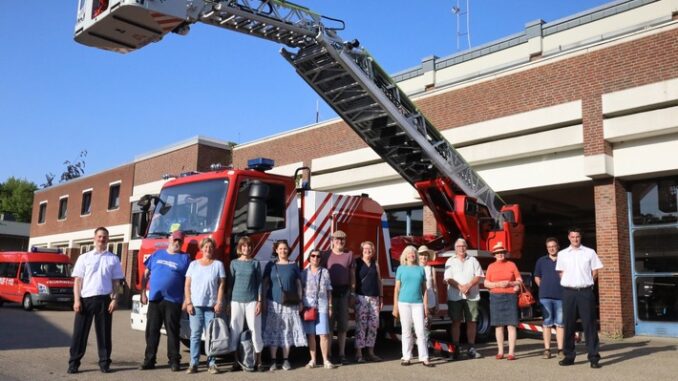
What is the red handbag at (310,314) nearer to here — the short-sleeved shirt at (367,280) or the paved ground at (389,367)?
the paved ground at (389,367)

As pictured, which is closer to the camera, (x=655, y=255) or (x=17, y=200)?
(x=655, y=255)

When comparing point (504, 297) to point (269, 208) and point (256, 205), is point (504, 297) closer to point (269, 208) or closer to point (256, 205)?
point (269, 208)

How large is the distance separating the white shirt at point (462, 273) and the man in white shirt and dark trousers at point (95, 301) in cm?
480

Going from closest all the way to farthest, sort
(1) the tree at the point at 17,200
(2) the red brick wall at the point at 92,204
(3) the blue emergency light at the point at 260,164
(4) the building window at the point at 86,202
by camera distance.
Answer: (3) the blue emergency light at the point at 260,164, (2) the red brick wall at the point at 92,204, (4) the building window at the point at 86,202, (1) the tree at the point at 17,200

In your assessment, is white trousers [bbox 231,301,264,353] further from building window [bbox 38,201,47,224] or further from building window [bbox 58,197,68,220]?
building window [bbox 38,201,47,224]

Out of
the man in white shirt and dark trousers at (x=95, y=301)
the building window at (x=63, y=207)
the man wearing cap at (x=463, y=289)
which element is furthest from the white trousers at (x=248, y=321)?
the building window at (x=63, y=207)

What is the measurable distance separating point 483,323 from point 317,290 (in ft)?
15.2

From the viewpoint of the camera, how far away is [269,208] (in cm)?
816

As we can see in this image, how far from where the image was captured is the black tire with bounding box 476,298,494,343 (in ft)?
35.9

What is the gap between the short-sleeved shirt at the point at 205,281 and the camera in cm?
723

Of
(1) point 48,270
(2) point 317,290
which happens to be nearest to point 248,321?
(2) point 317,290

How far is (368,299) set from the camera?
8.18 m

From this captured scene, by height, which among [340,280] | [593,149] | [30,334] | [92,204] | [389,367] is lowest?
[30,334]

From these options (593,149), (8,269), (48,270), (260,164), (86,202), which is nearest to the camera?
(260,164)
